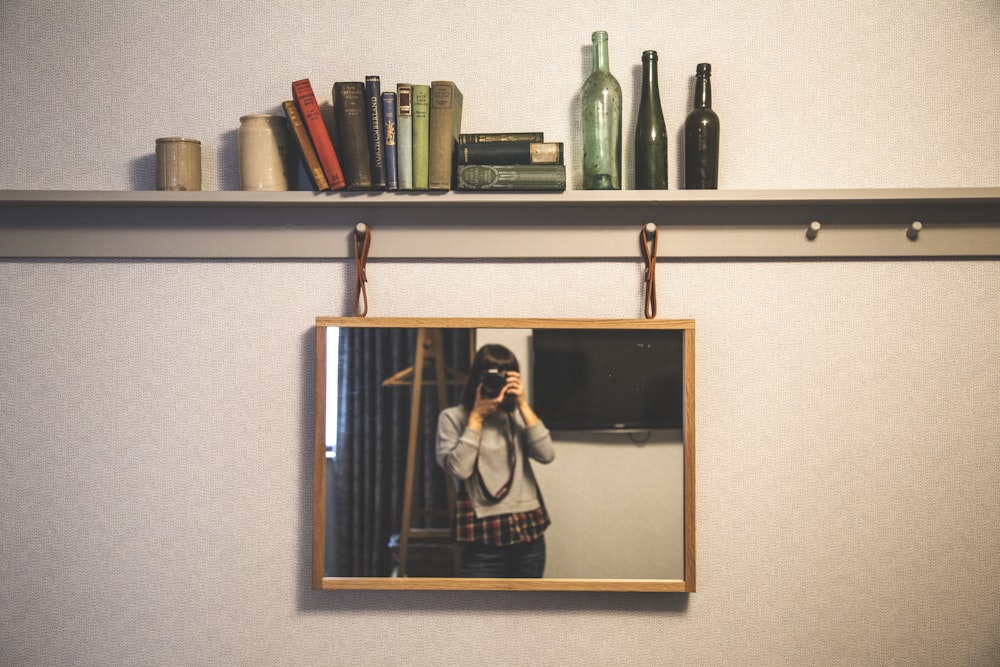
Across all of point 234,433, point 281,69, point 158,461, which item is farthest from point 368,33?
point 158,461

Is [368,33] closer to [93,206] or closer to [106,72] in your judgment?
[106,72]

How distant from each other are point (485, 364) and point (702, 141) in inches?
25.3

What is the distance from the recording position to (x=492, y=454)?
4.83 ft

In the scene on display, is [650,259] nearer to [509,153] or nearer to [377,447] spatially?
[509,153]

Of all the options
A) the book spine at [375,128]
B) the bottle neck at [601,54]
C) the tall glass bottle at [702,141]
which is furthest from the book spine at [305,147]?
the tall glass bottle at [702,141]

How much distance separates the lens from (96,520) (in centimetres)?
153

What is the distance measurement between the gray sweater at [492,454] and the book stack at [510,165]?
0.46 meters

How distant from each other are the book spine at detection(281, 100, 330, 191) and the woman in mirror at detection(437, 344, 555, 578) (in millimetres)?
472

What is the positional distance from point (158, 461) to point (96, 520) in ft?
0.60

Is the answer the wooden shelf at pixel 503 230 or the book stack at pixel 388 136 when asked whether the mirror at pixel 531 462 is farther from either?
the book stack at pixel 388 136

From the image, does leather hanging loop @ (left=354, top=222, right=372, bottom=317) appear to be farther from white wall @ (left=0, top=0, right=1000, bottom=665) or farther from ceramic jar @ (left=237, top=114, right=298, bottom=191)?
ceramic jar @ (left=237, top=114, right=298, bottom=191)

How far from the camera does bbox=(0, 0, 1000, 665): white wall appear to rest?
1.53m

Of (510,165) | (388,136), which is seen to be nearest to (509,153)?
(510,165)

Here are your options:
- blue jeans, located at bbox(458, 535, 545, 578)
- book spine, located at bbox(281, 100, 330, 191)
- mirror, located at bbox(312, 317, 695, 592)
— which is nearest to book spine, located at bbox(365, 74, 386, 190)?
book spine, located at bbox(281, 100, 330, 191)
